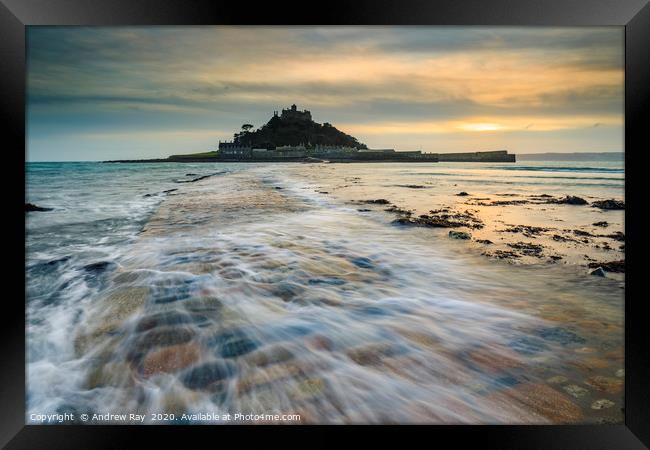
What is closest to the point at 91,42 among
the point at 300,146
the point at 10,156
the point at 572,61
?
the point at 10,156

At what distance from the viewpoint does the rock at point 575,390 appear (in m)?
2.29

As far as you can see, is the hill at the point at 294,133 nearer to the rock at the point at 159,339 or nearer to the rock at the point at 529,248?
the rock at the point at 529,248

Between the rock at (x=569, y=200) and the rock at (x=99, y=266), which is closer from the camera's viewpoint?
the rock at (x=99, y=266)

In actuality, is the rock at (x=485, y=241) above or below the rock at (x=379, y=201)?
below

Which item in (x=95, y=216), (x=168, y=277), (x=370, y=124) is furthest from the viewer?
(x=95, y=216)

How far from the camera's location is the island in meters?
7.01

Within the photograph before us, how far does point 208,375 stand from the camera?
8.09 feet

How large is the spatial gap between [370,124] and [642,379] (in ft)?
14.7

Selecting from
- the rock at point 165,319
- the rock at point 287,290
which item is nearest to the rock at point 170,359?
the rock at point 165,319

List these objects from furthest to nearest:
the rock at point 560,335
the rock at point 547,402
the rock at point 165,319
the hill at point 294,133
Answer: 1. the hill at point 294,133
2. the rock at point 165,319
3. the rock at point 560,335
4. the rock at point 547,402

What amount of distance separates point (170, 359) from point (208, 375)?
0.35 metres

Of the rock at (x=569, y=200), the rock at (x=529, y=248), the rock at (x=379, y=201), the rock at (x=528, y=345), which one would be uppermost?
the rock at (x=379, y=201)

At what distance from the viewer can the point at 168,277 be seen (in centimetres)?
393

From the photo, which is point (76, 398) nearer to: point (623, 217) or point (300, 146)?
point (623, 217)
